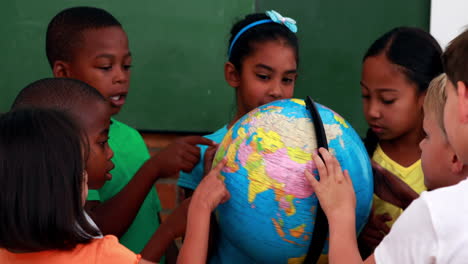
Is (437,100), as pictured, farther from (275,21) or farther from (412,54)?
(275,21)

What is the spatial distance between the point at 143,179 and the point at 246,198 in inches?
26.7

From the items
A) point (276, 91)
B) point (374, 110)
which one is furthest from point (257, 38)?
point (374, 110)

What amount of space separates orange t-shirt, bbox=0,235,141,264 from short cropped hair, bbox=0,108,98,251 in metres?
0.04

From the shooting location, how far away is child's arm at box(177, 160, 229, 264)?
1586 millimetres

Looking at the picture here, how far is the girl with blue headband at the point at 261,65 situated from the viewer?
221cm

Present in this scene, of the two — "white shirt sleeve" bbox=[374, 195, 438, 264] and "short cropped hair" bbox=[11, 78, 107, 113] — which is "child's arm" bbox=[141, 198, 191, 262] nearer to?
"short cropped hair" bbox=[11, 78, 107, 113]

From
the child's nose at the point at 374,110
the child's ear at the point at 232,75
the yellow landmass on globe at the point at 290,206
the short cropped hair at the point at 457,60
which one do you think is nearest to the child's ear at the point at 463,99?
the short cropped hair at the point at 457,60

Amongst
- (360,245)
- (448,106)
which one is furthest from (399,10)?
(448,106)

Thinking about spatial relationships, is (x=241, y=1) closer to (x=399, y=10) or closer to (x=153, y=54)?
(x=153, y=54)

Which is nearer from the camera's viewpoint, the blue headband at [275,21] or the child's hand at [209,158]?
the child's hand at [209,158]

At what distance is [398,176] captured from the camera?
2.10 m

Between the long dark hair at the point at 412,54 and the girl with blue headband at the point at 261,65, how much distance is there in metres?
0.35

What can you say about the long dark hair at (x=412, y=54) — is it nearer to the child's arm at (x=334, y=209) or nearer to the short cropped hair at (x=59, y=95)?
the child's arm at (x=334, y=209)

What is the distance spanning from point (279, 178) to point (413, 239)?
1.31ft
